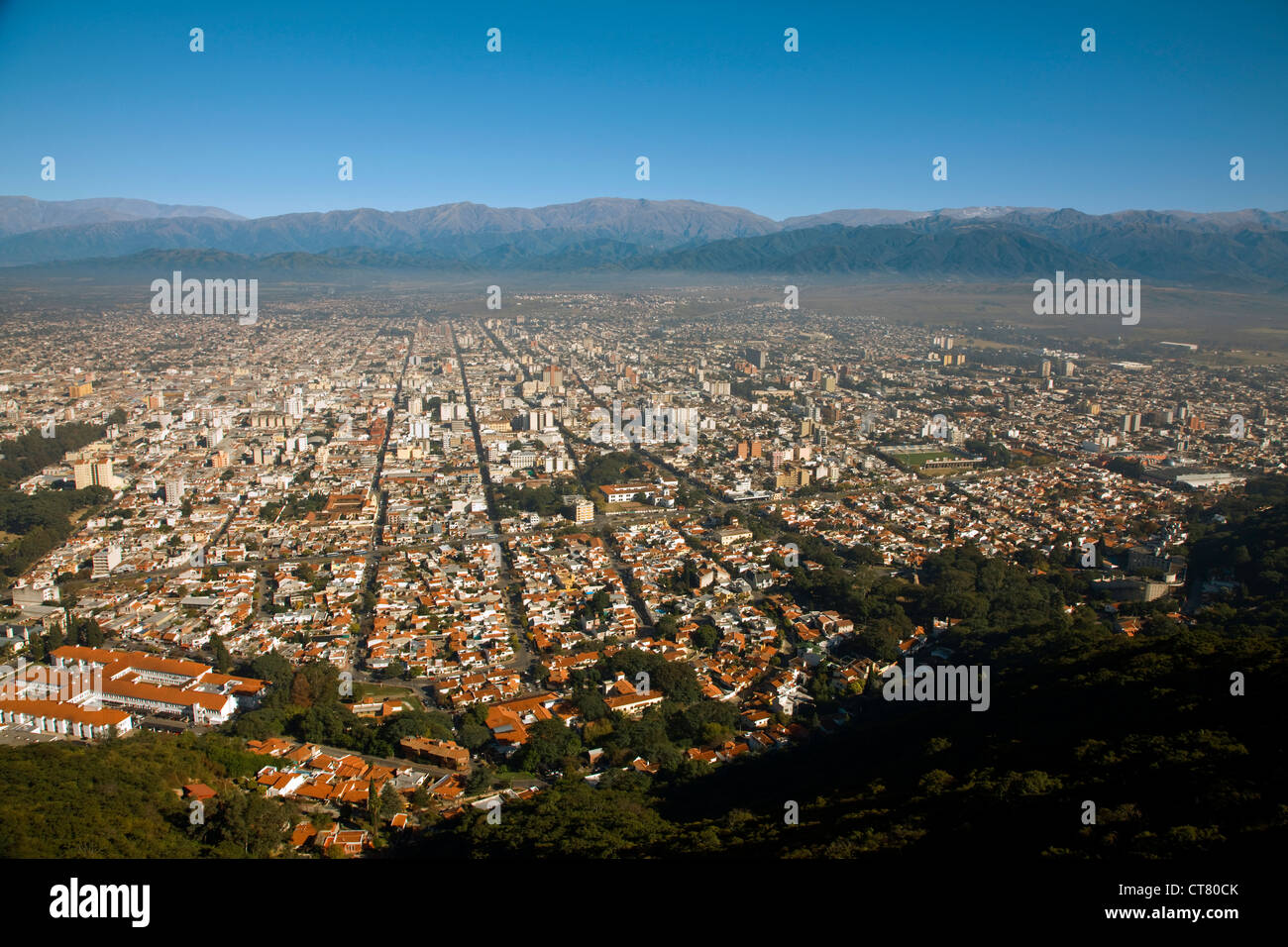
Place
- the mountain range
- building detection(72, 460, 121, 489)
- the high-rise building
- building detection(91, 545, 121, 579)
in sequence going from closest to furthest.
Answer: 1. building detection(91, 545, 121, 579)
2. the high-rise building
3. building detection(72, 460, 121, 489)
4. the mountain range

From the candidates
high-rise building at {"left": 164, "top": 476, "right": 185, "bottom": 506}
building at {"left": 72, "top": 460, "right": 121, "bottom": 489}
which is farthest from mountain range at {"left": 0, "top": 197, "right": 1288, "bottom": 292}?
high-rise building at {"left": 164, "top": 476, "right": 185, "bottom": 506}

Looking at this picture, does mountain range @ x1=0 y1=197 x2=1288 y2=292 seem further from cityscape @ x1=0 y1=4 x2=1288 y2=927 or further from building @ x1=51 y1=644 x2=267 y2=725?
building @ x1=51 y1=644 x2=267 y2=725

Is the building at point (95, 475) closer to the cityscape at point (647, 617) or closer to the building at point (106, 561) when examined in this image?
the cityscape at point (647, 617)

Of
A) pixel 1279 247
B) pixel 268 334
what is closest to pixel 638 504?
pixel 268 334

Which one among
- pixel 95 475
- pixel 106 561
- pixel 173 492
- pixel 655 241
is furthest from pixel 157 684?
pixel 655 241

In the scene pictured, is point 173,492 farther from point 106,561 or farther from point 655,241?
point 655,241

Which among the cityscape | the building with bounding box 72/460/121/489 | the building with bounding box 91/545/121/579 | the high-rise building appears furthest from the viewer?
A: the building with bounding box 72/460/121/489
